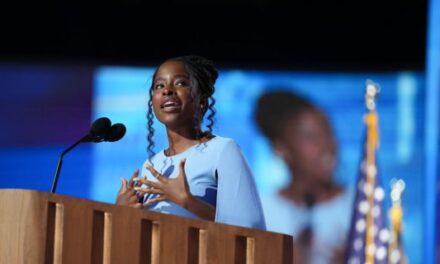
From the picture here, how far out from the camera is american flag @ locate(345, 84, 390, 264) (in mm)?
6195

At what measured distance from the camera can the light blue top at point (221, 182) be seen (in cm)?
291

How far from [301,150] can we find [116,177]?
1.08 metres

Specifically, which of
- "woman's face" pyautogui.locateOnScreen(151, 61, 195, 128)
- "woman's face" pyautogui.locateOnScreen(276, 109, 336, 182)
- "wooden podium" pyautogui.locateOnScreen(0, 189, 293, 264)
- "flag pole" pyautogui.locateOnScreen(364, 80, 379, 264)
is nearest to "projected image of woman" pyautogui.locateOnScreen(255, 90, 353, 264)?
"woman's face" pyautogui.locateOnScreen(276, 109, 336, 182)

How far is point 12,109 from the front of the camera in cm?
639

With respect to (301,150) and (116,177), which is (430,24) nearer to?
(301,150)

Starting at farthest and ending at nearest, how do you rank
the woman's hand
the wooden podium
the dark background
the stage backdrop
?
the dark background → the stage backdrop → the woman's hand → the wooden podium

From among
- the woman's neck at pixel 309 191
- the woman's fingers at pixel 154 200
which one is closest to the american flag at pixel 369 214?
the woman's neck at pixel 309 191

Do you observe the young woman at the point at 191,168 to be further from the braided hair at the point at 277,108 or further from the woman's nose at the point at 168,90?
the braided hair at the point at 277,108

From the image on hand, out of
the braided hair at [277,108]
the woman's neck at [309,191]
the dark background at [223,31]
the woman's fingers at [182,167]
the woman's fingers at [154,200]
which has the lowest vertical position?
the woman's fingers at [154,200]

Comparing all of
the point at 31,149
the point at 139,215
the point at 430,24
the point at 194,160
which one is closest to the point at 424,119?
the point at 430,24

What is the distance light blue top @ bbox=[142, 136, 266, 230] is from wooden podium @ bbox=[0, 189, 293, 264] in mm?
300

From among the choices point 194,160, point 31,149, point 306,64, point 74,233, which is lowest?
point 74,233

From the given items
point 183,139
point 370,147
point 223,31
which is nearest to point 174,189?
point 183,139

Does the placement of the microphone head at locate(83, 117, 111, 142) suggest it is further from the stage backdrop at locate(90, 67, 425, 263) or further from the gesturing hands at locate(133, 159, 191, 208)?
the stage backdrop at locate(90, 67, 425, 263)
